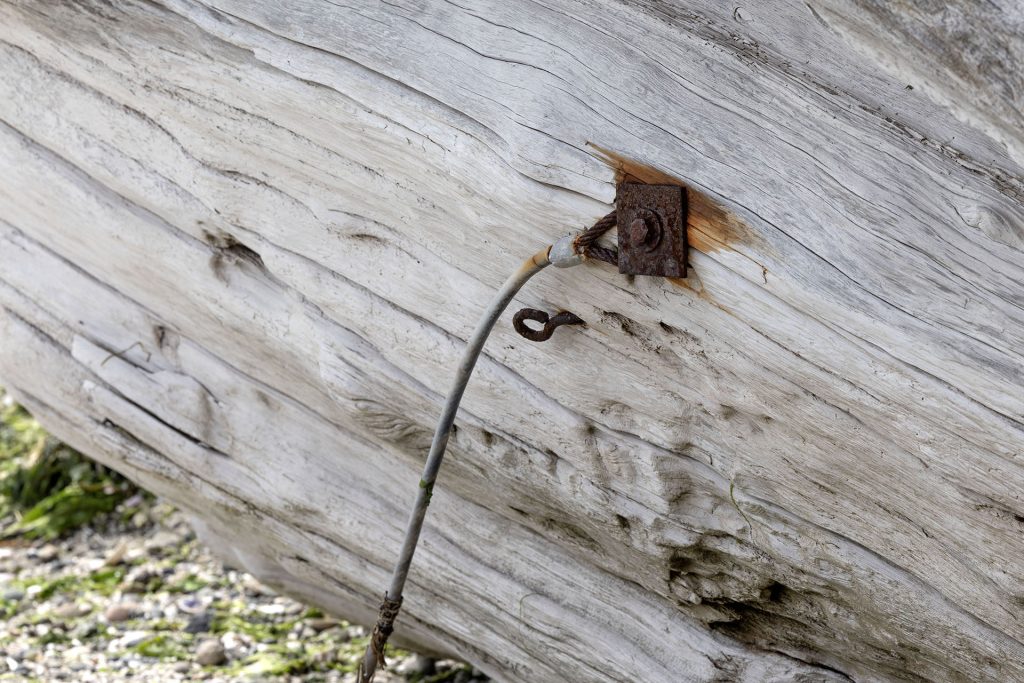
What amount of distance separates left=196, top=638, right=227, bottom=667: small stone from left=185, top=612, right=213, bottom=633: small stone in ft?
0.84

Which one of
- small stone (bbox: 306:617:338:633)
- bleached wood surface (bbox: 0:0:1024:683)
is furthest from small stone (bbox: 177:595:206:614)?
bleached wood surface (bbox: 0:0:1024:683)

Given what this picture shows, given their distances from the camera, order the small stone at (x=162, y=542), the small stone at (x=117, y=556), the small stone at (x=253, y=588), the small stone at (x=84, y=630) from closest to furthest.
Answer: the small stone at (x=84, y=630)
the small stone at (x=253, y=588)
the small stone at (x=117, y=556)
the small stone at (x=162, y=542)

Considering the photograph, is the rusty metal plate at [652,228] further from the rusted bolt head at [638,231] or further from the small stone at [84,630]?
the small stone at [84,630]

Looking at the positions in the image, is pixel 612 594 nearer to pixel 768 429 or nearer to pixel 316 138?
pixel 768 429

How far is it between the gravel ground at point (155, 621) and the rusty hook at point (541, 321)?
2.07 meters

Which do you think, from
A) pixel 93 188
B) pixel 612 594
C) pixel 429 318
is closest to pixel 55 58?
pixel 93 188

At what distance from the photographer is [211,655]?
4.29m

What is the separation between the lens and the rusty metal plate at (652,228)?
7.55 feet

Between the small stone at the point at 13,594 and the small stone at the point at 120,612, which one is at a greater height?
the small stone at the point at 120,612

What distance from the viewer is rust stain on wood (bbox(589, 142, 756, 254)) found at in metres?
2.26

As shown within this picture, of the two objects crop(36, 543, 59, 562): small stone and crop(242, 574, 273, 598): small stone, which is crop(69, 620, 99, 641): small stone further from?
crop(36, 543, 59, 562): small stone

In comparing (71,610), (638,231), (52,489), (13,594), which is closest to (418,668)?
(71,610)

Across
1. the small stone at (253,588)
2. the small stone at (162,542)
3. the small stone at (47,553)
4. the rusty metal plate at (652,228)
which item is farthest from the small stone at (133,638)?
the rusty metal plate at (652,228)

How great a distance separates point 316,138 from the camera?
281 cm
